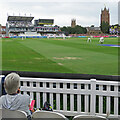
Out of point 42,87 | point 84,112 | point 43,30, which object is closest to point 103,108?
point 84,112

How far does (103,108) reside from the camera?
4520mm

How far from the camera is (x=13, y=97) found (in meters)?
2.76

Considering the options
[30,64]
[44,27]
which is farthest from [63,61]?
[44,27]

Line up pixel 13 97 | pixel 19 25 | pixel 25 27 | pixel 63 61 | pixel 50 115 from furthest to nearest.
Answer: pixel 25 27
pixel 19 25
pixel 63 61
pixel 13 97
pixel 50 115

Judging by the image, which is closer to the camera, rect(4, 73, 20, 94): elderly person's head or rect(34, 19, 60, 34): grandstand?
rect(4, 73, 20, 94): elderly person's head

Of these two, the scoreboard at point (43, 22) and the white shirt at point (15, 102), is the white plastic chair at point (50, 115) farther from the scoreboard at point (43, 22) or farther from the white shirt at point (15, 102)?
the scoreboard at point (43, 22)

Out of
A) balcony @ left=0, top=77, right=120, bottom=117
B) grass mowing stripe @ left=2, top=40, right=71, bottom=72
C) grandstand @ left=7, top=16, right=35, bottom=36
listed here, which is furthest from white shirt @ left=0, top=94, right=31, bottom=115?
grandstand @ left=7, top=16, right=35, bottom=36

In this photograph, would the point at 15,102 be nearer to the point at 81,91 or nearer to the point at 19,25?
the point at 81,91

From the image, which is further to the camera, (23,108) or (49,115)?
(23,108)

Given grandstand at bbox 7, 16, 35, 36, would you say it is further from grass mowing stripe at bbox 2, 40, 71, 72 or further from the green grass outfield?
grass mowing stripe at bbox 2, 40, 71, 72

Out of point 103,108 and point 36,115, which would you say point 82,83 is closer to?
point 103,108

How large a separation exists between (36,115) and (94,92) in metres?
1.80

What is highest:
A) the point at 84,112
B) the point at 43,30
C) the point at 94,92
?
the point at 43,30

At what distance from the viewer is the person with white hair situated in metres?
2.66
